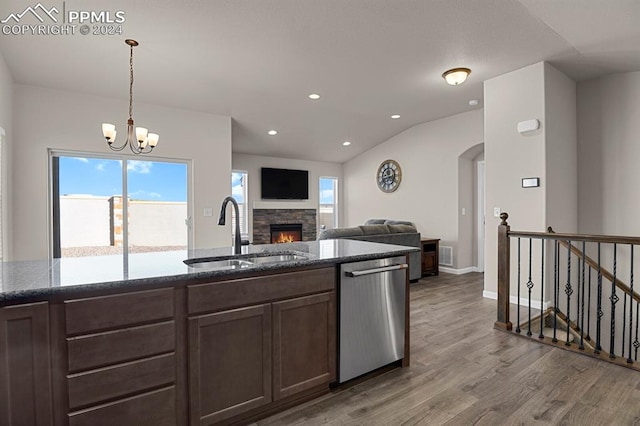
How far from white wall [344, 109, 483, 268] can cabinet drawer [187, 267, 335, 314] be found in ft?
15.7

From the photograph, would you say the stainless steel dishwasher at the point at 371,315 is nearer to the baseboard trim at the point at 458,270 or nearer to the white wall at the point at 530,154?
the white wall at the point at 530,154

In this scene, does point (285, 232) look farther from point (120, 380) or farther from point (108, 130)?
point (120, 380)

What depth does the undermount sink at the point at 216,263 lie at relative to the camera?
201cm

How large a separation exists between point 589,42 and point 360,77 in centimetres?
240

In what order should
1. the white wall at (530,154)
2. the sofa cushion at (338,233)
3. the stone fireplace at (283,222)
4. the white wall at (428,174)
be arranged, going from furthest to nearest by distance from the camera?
the stone fireplace at (283,222)
the white wall at (428,174)
the sofa cushion at (338,233)
the white wall at (530,154)

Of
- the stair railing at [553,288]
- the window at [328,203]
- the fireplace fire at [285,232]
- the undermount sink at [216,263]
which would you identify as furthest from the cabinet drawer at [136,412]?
the window at [328,203]

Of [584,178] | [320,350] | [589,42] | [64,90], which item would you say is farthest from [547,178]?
[64,90]

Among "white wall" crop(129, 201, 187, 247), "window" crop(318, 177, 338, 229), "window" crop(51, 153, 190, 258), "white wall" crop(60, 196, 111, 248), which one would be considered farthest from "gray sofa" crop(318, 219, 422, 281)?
"window" crop(318, 177, 338, 229)

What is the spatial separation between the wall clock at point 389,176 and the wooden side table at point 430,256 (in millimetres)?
1817

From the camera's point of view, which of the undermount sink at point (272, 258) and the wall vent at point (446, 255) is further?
the wall vent at point (446, 255)

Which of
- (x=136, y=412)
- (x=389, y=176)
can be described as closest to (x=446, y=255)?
(x=389, y=176)

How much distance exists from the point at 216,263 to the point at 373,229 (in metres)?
3.23

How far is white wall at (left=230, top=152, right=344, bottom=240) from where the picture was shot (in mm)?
7750

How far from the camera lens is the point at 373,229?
16.5 ft
